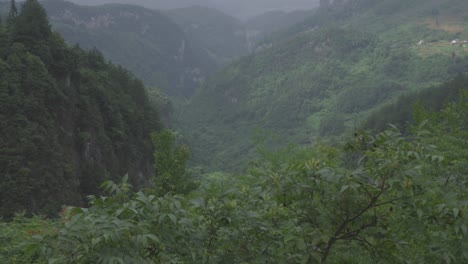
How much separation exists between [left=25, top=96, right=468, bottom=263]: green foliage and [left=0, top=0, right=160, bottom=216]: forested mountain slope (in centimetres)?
2632

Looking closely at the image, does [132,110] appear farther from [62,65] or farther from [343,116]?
[343,116]

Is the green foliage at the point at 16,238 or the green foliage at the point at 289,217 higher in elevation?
the green foliage at the point at 289,217

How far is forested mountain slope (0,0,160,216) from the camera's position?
29312 millimetres

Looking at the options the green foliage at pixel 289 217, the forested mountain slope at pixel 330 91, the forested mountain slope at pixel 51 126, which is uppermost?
the green foliage at pixel 289 217

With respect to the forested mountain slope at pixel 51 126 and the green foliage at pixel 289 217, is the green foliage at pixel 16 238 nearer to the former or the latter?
the green foliage at pixel 289 217

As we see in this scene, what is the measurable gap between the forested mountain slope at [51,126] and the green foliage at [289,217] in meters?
26.3

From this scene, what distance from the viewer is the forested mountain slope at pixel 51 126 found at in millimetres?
29312

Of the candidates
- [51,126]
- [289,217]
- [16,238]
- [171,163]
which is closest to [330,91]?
[51,126]

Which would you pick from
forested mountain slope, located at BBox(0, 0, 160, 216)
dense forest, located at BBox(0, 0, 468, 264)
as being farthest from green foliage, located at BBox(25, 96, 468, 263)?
forested mountain slope, located at BBox(0, 0, 160, 216)

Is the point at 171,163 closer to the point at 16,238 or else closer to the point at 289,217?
the point at 16,238

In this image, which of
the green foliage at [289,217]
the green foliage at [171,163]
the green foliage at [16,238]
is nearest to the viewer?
the green foliage at [289,217]

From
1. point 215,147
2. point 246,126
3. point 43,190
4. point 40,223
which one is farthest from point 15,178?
point 246,126

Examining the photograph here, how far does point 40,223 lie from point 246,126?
156748mm

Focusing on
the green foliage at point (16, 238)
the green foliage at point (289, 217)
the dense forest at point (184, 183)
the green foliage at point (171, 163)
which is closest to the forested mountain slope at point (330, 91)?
the dense forest at point (184, 183)
